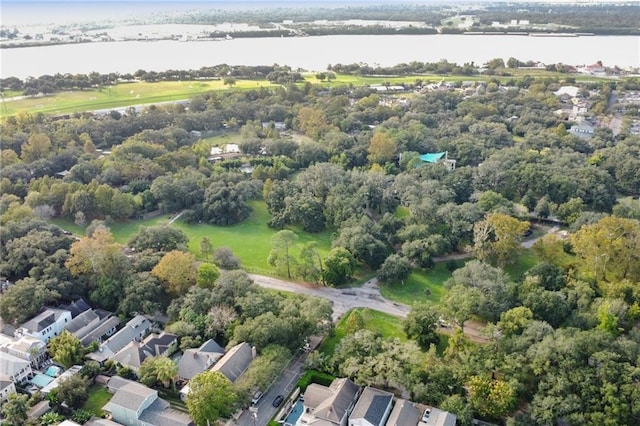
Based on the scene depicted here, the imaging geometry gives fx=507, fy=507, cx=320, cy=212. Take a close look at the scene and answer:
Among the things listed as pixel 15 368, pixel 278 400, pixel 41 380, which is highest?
pixel 15 368

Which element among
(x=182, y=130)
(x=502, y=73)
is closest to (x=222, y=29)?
(x=502, y=73)

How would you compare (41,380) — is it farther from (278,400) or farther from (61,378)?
(278,400)

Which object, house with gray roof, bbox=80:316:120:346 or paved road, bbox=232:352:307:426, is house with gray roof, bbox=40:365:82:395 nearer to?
house with gray roof, bbox=80:316:120:346

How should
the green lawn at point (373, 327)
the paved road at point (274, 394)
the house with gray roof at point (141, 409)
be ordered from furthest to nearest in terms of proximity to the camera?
1. the green lawn at point (373, 327)
2. the paved road at point (274, 394)
3. the house with gray roof at point (141, 409)

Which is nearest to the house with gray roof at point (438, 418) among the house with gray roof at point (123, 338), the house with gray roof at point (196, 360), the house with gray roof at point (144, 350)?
the house with gray roof at point (196, 360)

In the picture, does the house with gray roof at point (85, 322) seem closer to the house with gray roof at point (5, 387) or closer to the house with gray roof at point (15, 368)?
the house with gray roof at point (15, 368)

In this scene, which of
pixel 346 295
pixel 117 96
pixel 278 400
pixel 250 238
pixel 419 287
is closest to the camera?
pixel 278 400

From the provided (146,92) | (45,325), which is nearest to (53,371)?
(45,325)
